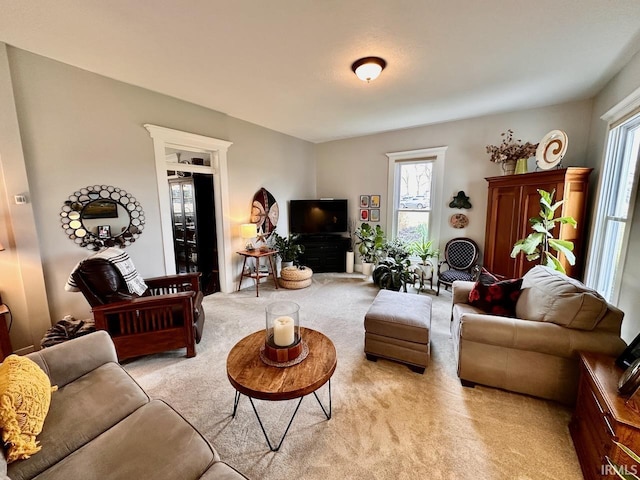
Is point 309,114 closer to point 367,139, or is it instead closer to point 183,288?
point 367,139

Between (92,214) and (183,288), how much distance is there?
1.20 m

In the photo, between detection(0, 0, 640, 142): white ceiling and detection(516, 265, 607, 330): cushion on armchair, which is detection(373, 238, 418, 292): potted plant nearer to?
detection(516, 265, 607, 330): cushion on armchair

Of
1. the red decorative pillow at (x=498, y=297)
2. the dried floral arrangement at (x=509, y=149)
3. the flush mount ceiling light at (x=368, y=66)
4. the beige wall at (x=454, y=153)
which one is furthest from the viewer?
the beige wall at (x=454, y=153)

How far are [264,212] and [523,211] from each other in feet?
12.4

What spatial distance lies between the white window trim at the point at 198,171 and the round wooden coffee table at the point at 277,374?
224 centimetres

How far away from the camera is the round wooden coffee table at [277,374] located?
1360mm

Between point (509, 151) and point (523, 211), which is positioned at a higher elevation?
point (509, 151)

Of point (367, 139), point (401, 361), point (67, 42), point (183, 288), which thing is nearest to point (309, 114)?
point (367, 139)

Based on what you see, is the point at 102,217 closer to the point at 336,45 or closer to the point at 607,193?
the point at 336,45

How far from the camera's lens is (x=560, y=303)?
5.98ft

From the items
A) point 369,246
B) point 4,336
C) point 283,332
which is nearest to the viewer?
point 283,332

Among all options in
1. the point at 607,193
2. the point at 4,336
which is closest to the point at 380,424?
the point at 4,336

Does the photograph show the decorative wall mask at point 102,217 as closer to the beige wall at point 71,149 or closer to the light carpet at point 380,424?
the beige wall at point 71,149

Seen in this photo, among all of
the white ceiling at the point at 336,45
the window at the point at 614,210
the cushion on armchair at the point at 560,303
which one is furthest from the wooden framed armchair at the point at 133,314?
the window at the point at 614,210
